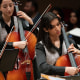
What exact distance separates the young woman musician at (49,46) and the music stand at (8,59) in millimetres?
173

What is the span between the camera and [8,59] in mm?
1435

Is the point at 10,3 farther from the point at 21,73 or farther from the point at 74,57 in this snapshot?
the point at 74,57

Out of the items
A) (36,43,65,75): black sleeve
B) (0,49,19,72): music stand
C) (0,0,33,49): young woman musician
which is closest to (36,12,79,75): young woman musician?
(36,43,65,75): black sleeve

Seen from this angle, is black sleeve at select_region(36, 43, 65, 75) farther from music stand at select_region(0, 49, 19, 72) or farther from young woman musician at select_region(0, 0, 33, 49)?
young woman musician at select_region(0, 0, 33, 49)

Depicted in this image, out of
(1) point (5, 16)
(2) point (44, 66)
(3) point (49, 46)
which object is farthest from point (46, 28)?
(1) point (5, 16)

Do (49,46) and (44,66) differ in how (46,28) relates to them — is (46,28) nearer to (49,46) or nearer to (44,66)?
(49,46)

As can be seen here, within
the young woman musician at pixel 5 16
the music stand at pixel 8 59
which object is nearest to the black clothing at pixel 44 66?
the music stand at pixel 8 59

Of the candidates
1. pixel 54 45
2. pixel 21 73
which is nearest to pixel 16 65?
pixel 21 73

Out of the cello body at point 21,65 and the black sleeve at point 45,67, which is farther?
the cello body at point 21,65

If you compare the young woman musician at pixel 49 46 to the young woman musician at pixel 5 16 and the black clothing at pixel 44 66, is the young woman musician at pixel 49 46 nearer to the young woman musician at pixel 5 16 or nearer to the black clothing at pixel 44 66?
the black clothing at pixel 44 66

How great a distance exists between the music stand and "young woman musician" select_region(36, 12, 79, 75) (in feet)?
0.57

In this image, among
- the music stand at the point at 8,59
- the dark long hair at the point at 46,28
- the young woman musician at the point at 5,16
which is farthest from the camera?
the young woman musician at the point at 5,16

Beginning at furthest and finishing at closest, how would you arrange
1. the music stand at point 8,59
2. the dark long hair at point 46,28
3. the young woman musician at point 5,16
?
the young woman musician at point 5,16
the dark long hair at point 46,28
the music stand at point 8,59

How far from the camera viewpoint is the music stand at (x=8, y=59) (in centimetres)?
141
